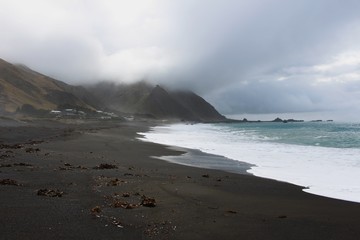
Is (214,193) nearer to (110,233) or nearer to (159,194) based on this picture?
(159,194)

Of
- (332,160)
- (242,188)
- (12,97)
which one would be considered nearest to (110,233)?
(242,188)

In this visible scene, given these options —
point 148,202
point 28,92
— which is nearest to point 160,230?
point 148,202

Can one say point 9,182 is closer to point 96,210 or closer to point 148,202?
point 96,210

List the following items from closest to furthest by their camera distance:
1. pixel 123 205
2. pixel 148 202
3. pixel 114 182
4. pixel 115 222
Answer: pixel 115 222 < pixel 123 205 < pixel 148 202 < pixel 114 182

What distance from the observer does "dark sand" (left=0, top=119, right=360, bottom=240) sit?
21.1 feet

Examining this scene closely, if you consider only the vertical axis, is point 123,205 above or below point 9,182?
below

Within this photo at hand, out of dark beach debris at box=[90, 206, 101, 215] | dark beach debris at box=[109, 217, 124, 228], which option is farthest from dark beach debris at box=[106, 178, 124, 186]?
dark beach debris at box=[109, 217, 124, 228]

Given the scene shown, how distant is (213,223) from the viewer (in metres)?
7.25

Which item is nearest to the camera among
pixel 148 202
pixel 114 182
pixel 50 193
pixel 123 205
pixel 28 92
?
pixel 123 205

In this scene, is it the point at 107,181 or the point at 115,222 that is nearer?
the point at 115,222

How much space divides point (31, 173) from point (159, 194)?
455cm

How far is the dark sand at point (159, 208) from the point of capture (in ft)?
21.1

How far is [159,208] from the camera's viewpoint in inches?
322

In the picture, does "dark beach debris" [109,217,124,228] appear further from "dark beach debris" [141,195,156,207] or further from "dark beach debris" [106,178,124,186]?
"dark beach debris" [106,178,124,186]
